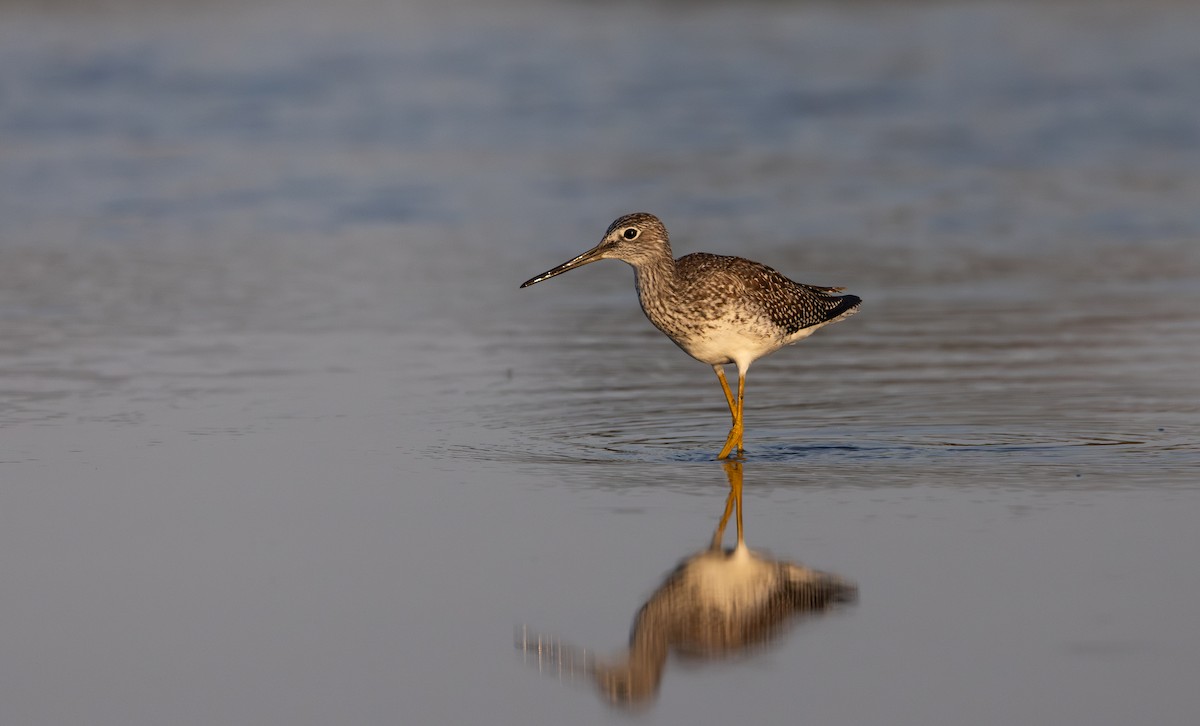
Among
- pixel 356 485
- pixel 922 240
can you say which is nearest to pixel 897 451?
pixel 356 485

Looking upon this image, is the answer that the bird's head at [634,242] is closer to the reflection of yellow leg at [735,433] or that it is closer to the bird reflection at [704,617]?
the reflection of yellow leg at [735,433]

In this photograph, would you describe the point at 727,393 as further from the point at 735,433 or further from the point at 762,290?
the point at 735,433

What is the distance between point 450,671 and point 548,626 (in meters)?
0.44

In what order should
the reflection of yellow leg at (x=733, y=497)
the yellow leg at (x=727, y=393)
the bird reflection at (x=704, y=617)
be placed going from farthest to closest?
the yellow leg at (x=727, y=393)
the reflection of yellow leg at (x=733, y=497)
the bird reflection at (x=704, y=617)

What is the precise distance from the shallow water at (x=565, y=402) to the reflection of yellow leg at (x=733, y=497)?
6 cm

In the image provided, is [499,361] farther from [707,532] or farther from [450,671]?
[450,671]

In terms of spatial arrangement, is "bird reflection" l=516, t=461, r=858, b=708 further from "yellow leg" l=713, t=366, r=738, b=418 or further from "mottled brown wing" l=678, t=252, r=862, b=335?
"mottled brown wing" l=678, t=252, r=862, b=335

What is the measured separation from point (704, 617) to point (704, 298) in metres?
3.12

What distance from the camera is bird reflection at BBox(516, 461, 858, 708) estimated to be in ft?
16.6

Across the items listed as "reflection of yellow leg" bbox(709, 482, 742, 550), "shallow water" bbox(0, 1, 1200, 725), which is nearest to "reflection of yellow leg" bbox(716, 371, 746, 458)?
"shallow water" bbox(0, 1, 1200, 725)

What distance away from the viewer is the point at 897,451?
772 centimetres

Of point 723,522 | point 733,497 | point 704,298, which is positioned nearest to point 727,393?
point 704,298

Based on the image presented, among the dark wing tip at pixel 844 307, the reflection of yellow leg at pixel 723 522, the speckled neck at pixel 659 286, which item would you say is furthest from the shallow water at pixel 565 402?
the speckled neck at pixel 659 286

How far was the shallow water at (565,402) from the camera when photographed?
200 inches
